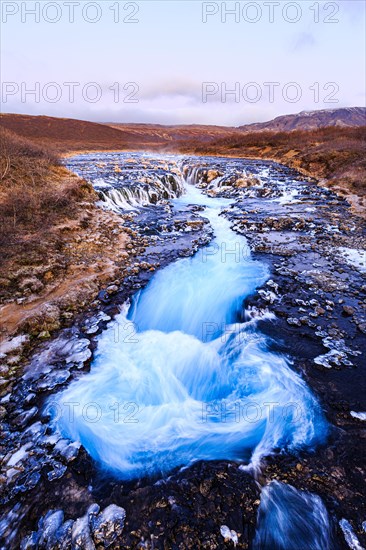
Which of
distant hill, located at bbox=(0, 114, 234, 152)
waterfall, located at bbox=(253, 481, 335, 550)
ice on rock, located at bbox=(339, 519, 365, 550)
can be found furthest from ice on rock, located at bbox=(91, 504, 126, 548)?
distant hill, located at bbox=(0, 114, 234, 152)

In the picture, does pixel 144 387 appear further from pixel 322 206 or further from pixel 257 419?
pixel 322 206

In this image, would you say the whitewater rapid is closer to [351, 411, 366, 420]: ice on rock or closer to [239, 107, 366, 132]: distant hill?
[351, 411, 366, 420]: ice on rock

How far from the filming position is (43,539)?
2.68m

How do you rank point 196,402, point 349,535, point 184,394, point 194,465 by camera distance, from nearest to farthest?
1. point 349,535
2. point 194,465
3. point 196,402
4. point 184,394

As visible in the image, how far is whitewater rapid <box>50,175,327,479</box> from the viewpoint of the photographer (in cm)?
380

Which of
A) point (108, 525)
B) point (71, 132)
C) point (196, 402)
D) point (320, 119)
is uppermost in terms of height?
point (320, 119)

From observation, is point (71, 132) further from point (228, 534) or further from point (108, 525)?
point (228, 534)

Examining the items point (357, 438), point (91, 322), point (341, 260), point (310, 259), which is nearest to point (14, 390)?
point (91, 322)

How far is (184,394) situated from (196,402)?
282 mm

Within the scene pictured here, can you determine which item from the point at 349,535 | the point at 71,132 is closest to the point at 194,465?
the point at 349,535

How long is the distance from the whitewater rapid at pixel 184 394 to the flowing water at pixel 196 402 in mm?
15

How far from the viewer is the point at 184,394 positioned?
485cm

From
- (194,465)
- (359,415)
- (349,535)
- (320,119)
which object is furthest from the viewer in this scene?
(320,119)

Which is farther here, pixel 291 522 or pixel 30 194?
pixel 30 194
